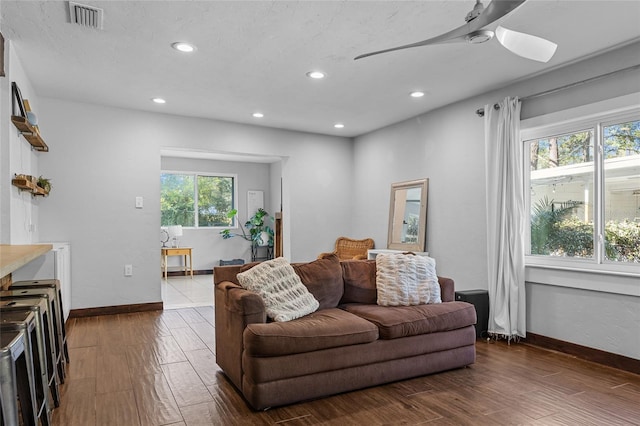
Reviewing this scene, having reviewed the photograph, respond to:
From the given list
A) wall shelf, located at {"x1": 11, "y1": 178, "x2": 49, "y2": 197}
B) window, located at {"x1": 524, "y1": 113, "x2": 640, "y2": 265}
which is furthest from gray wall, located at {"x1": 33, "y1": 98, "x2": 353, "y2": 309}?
window, located at {"x1": 524, "y1": 113, "x2": 640, "y2": 265}

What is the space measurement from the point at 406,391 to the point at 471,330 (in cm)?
80

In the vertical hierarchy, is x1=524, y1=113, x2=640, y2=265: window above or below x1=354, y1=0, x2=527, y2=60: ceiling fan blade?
below

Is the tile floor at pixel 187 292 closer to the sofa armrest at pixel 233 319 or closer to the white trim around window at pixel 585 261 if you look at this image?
the sofa armrest at pixel 233 319

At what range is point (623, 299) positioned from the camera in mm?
3311

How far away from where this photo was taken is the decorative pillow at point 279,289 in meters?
2.85

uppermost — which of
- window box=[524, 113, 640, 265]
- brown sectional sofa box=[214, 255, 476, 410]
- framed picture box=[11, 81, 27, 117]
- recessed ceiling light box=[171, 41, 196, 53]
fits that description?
recessed ceiling light box=[171, 41, 196, 53]

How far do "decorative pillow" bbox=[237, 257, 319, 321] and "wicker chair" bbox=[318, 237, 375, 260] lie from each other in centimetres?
314

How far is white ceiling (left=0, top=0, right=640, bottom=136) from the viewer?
2.78m

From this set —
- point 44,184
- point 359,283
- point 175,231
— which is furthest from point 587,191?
point 175,231

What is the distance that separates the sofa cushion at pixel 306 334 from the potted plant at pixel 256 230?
6.48 metres

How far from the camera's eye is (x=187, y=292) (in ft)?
22.0

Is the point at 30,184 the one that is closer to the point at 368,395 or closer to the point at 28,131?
the point at 28,131

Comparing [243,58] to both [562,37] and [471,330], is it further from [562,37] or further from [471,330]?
[471,330]

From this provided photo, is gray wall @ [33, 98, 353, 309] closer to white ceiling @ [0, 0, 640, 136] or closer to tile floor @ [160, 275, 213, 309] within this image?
white ceiling @ [0, 0, 640, 136]
